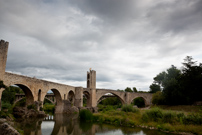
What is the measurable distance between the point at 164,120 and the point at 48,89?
20.4 m

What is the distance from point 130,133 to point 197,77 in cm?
2257

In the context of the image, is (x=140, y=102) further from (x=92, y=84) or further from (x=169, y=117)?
(x=169, y=117)

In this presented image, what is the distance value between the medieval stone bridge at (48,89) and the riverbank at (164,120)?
1099cm

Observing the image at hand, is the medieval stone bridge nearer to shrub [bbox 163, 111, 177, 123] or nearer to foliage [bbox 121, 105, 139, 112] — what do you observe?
foliage [bbox 121, 105, 139, 112]

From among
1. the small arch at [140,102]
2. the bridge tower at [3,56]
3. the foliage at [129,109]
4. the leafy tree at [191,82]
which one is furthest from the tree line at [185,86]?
the bridge tower at [3,56]

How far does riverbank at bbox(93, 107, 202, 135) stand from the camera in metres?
14.4

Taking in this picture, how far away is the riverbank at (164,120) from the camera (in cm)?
1444

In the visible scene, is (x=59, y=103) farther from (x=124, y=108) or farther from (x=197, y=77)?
(x=197, y=77)

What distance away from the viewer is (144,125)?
682 inches

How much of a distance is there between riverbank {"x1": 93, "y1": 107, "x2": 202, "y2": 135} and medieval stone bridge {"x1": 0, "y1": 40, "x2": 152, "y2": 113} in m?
11.0

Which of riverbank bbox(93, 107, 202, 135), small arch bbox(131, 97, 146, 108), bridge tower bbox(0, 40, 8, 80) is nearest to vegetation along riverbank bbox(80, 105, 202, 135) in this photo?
riverbank bbox(93, 107, 202, 135)

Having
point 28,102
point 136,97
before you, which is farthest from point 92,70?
point 28,102

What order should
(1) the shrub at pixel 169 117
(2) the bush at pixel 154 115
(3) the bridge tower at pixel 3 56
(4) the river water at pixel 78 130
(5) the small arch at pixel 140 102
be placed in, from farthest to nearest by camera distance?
1. (5) the small arch at pixel 140 102
2. (3) the bridge tower at pixel 3 56
3. (2) the bush at pixel 154 115
4. (1) the shrub at pixel 169 117
5. (4) the river water at pixel 78 130

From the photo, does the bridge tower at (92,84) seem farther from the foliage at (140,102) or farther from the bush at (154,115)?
the bush at (154,115)
